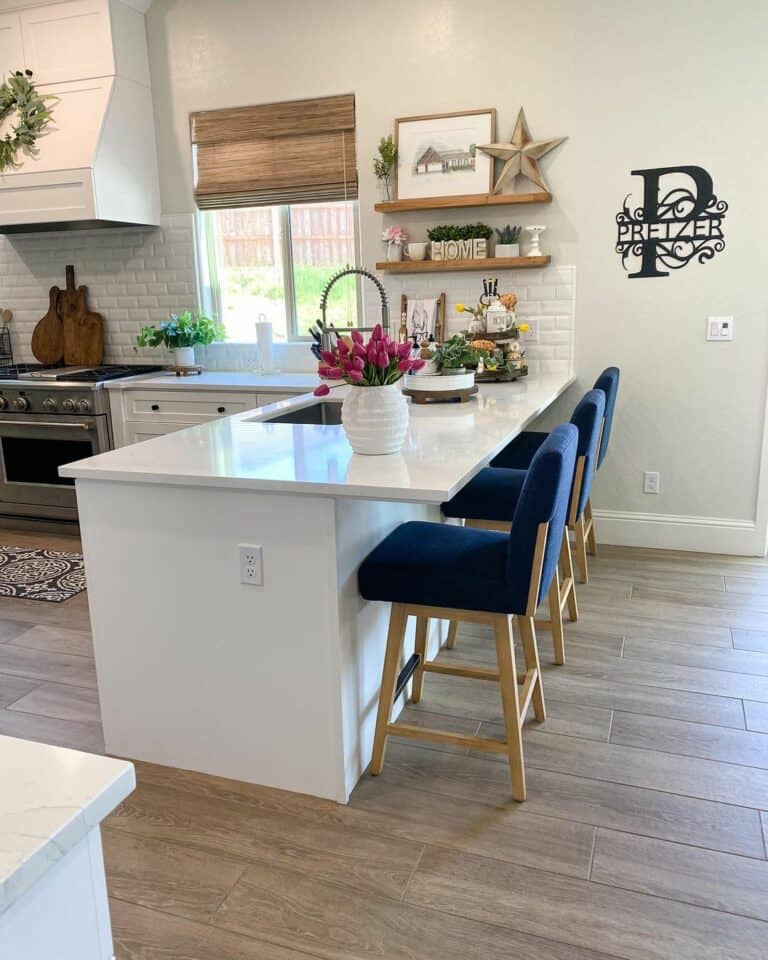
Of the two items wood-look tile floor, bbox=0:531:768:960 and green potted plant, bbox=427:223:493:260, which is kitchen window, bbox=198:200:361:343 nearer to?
green potted plant, bbox=427:223:493:260

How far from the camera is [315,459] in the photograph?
2.14 m

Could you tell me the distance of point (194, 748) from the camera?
225 centimetres

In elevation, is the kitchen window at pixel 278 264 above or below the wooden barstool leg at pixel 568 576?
above

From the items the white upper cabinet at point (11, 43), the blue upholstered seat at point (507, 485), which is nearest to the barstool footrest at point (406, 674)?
the blue upholstered seat at point (507, 485)

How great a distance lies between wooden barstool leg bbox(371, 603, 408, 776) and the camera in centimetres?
212

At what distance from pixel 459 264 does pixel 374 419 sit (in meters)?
2.07

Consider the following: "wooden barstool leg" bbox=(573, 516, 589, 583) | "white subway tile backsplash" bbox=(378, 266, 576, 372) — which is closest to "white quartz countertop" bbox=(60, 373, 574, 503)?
"wooden barstool leg" bbox=(573, 516, 589, 583)

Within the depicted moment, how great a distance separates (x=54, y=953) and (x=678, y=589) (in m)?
3.24

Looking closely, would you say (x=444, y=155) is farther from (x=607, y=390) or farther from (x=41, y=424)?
(x=41, y=424)

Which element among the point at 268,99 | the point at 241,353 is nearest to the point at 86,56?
Result: the point at 268,99

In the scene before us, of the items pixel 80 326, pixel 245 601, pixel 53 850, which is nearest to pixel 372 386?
pixel 245 601

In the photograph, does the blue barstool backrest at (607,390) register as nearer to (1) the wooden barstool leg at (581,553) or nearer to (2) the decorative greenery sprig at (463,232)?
(1) the wooden barstool leg at (581,553)

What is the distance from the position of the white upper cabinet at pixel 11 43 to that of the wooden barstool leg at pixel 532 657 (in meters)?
4.19

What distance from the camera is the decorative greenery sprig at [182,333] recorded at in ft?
15.1
